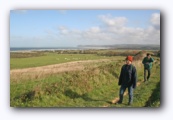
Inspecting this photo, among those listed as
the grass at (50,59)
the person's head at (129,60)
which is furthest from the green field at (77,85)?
the person's head at (129,60)

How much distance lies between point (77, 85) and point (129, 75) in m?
0.82

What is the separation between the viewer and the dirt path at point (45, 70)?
5781 mm

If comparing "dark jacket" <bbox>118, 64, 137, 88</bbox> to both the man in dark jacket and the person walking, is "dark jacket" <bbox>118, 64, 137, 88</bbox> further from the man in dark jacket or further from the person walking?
the person walking

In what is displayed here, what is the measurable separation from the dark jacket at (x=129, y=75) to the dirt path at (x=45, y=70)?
0.45 metres

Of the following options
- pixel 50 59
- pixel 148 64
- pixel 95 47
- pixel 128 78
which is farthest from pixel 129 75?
pixel 50 59

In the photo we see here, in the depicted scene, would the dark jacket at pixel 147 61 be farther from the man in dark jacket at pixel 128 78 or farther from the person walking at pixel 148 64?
the man in dark jacket at pixel 128 78

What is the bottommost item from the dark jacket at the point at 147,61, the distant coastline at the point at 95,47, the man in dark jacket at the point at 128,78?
the man in dark jacket at the point at 128,78

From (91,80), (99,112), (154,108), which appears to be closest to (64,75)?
(91,80)

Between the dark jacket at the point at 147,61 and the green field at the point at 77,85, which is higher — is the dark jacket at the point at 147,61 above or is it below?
above

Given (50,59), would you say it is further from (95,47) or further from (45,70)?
(95,47)

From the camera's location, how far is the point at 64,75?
5.91 m

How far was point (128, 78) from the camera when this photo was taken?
5742 mm
